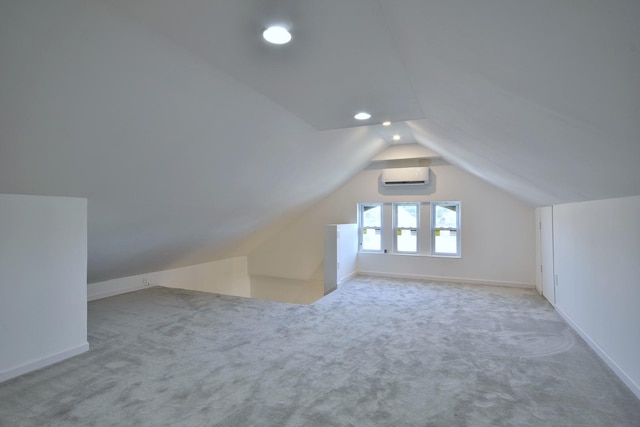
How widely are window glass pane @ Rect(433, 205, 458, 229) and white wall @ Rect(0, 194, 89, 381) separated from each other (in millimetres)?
5860

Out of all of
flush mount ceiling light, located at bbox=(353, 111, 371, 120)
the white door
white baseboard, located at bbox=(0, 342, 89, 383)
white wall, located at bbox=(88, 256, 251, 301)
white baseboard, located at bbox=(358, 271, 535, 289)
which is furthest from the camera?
white baseboard, located at bbox=(358, 271, 535, 289)

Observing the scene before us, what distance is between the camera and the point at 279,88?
2.65 m

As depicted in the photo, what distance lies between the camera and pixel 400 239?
6.86 meters

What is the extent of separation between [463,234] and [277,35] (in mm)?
5614

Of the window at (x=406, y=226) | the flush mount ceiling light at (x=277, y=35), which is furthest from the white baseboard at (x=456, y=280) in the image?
the flush mount ceiling light at (x=277, y=35)

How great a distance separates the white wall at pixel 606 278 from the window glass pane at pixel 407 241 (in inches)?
113

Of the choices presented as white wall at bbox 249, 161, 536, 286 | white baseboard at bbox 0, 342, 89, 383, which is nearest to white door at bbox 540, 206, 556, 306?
white wall at bbox 249, 161, 536, 286

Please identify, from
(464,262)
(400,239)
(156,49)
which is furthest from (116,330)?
(464,262)

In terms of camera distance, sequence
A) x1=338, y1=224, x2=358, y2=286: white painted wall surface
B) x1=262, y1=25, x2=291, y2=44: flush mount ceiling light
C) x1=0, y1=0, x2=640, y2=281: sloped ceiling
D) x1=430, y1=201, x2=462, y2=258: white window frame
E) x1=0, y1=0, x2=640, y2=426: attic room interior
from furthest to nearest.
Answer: x1=430, y1=201, x2=462, y2=258: white window frame
x1=338, y1=224, x2=358, y2=286: white painted wall surface
x1=262, y1=25, x2=291, y2=44: flush mount ceiling light
x1=0, y1=0, x2=640, y2=426: attic room interior
x1=0, y1=0, x2=640, y2=281: sloped ceiling

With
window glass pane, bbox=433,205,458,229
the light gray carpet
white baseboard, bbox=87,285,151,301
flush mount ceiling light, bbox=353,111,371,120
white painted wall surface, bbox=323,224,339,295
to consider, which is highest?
flush mount ceiling light, bbox=353,111,371,120

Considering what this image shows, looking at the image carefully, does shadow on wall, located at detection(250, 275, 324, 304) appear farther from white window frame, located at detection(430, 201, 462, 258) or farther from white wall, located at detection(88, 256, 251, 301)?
white window frame, located at detection(430, 201, 462, 258)

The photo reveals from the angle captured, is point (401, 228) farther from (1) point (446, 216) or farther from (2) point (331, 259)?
(2) point (331, 259)

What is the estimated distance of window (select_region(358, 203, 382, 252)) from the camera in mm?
7043

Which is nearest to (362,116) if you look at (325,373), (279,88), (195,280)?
(279,88)
